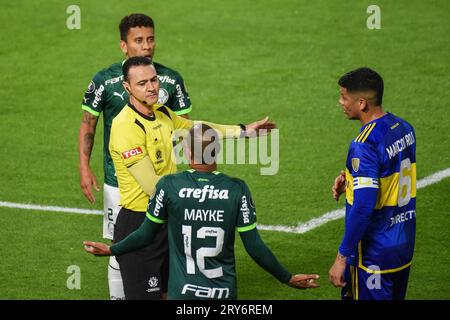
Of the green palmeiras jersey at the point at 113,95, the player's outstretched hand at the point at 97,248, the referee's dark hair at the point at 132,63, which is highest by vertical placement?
the referee's dark hair at the point at 132,63

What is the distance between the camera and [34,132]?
1578 cm

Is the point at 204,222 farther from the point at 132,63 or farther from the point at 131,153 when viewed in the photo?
the point at 132,63

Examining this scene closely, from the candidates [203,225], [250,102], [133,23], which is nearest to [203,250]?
[203,225]

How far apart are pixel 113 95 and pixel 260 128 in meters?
1.53

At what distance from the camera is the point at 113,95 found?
9938 millimetres

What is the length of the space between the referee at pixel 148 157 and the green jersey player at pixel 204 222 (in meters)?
1.07

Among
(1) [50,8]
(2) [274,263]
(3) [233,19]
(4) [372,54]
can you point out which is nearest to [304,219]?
(2) [274,263]

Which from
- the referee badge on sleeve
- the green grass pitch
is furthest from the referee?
the green grass pitch

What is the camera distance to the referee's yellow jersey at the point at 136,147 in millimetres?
8781

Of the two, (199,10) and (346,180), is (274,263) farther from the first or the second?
(199,10)

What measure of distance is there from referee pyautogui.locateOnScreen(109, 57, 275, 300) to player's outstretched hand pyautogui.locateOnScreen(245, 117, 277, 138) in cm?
80
